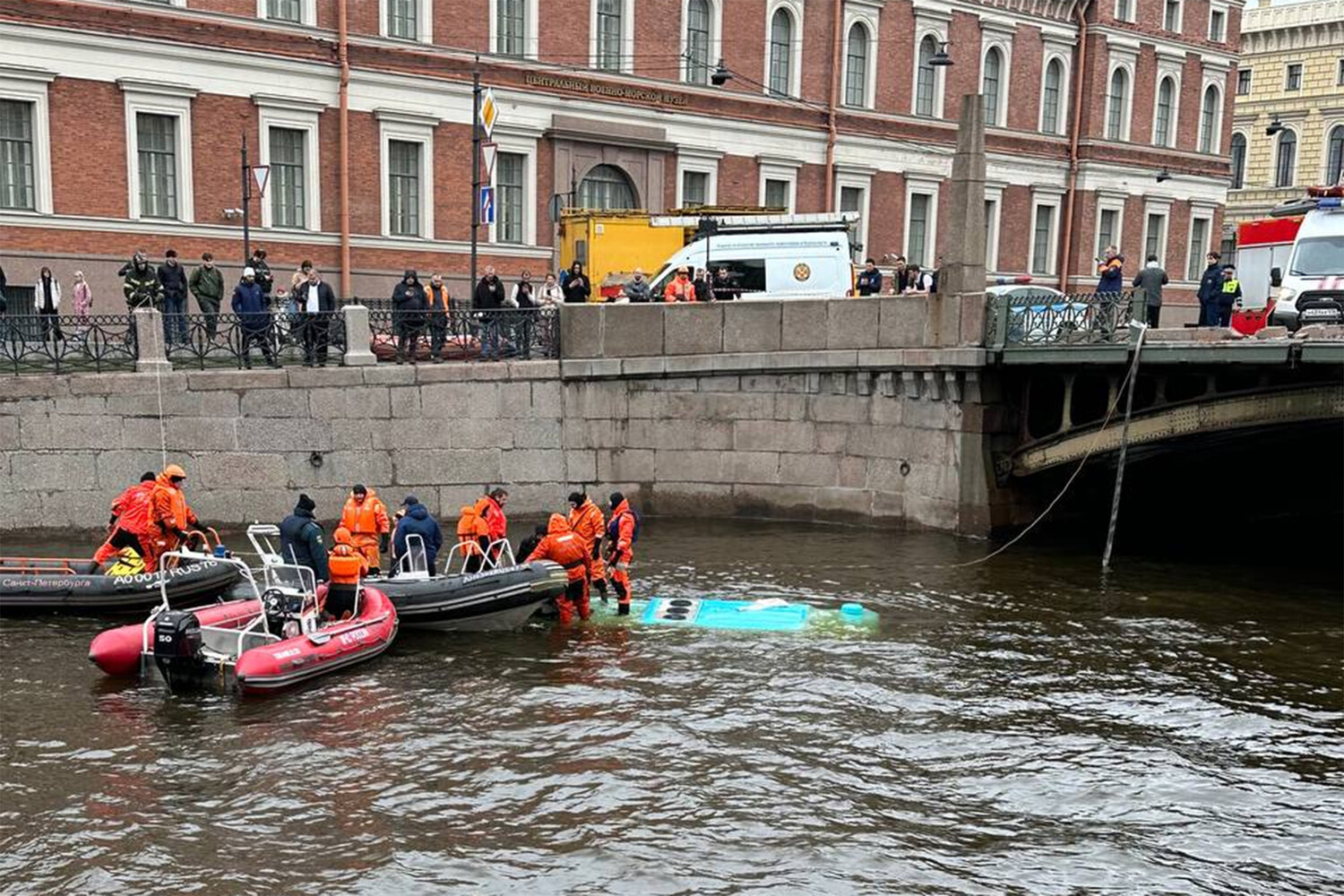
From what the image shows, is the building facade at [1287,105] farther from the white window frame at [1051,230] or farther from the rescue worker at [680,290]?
the rescue worker at [680,290]

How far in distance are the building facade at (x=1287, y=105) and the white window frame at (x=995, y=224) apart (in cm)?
2037

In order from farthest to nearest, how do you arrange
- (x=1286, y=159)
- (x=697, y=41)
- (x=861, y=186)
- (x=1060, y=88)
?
(x=1286, y=159)
(x=1060, y=88)
(x=861, y=186)
(x=697, y=41)

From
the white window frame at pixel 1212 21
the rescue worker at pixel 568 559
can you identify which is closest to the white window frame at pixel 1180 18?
the white window frame at pixel 1212 21

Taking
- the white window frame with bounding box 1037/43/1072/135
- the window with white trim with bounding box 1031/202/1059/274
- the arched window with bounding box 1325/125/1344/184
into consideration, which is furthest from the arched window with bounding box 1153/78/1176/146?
the arched window with bounding box 1325/125/1344/184

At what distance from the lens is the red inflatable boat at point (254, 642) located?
12.4 m

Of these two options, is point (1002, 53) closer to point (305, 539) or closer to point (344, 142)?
point (344, 142)

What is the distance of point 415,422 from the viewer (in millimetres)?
20797

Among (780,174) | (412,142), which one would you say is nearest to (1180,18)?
(780,174)

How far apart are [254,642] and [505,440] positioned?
8.68 m

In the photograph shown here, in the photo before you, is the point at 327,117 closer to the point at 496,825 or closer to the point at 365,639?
the point at 365,639

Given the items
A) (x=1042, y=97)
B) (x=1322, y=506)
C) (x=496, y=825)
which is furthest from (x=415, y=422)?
(x=1042, y=97)

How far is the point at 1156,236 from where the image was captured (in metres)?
45.9

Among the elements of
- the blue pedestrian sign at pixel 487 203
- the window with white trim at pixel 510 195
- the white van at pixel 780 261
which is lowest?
the white van at pixel 780 261

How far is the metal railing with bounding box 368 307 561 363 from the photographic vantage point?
68.8ft
